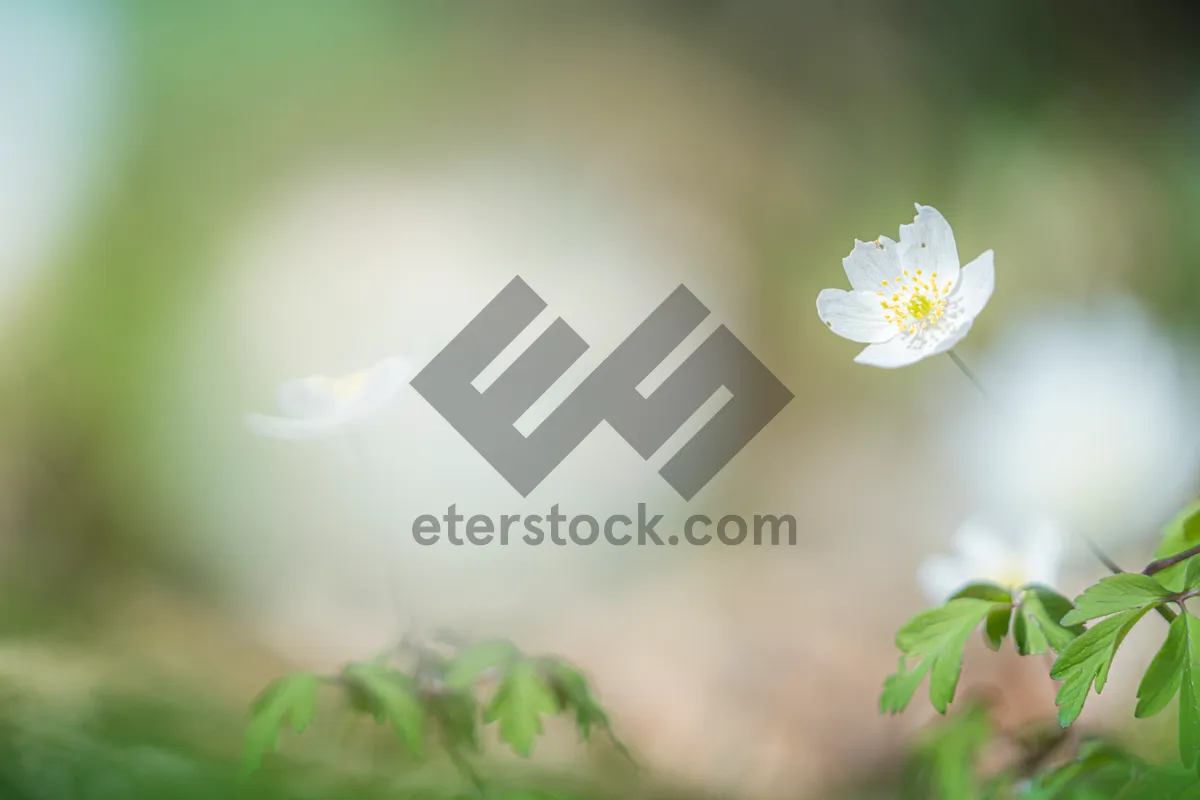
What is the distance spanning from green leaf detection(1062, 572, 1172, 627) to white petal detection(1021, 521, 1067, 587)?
39 centimetres

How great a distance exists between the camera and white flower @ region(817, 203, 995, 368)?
0.70m

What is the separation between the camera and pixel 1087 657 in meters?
0.57

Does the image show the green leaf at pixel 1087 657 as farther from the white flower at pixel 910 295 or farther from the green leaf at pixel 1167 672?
the white flower at pixel 910 295

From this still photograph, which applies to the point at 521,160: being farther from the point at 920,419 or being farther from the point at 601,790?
the point at 601,790

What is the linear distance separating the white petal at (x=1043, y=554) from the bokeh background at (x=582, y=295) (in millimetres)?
496

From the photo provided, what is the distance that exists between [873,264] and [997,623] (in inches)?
13.3

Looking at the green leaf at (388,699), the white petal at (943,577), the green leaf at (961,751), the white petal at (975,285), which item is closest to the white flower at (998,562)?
the white petal at (943,577)

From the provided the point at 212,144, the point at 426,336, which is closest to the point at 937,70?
the point at 426,336

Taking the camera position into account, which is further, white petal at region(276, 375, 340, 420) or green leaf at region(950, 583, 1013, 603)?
white petal at region(276, 375, 340, 420)

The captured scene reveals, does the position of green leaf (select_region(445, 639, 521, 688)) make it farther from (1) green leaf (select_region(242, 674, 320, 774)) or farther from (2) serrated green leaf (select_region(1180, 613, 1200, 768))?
(2) serrated green leaf (select_region(1180, 613, 1200, 768))

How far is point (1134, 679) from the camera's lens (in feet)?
4.53

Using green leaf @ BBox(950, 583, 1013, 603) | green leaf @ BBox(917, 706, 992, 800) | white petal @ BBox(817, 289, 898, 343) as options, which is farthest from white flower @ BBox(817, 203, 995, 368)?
green leaf @ BBox(917, 706, 992, 800)

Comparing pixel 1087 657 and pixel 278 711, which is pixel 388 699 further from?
pixel 1087 657

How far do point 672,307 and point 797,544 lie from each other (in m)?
0.79
